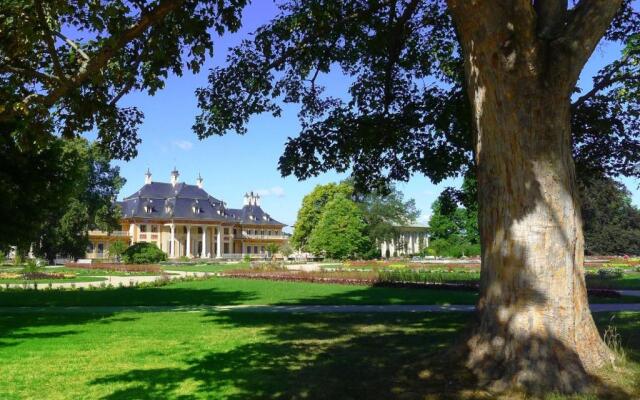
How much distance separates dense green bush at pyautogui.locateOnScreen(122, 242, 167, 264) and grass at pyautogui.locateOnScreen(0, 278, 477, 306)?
25755 mm

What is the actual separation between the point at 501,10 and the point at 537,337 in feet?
11.6

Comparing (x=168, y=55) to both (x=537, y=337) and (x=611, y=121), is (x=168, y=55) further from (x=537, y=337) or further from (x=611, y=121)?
(x=611, y=121)

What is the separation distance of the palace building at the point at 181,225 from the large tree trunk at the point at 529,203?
78780mm

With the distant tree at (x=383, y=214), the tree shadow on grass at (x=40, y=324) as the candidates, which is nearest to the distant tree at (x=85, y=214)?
the distant tree at (x=383, y=214)

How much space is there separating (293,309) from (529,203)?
998cm

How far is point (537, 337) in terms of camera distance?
20.3 ft

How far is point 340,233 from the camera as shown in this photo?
67.8 m

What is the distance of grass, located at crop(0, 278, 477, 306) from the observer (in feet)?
57.5

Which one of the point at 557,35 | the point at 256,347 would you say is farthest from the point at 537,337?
the point at 256,347

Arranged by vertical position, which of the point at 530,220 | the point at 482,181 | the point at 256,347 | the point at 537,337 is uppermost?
the point at 482,181

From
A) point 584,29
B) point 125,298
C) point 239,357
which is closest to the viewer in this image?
point 584,29

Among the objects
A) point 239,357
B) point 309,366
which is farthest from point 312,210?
point 309,366

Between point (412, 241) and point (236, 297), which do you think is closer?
point (236, 297)

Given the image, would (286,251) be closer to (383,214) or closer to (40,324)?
(383,214)
